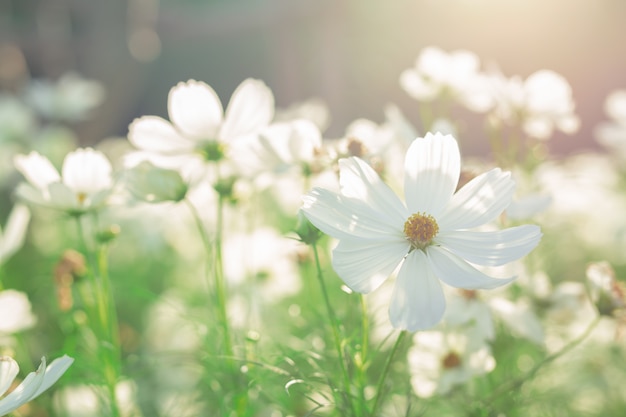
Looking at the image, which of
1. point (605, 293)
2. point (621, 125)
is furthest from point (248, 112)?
point (621, 125)

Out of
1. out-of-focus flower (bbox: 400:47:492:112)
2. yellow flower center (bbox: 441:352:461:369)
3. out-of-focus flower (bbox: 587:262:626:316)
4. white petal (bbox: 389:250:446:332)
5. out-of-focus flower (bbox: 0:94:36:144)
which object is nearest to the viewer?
white petal (bbox: 389:250:446:332)

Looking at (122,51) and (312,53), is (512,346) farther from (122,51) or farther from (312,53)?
(312,53)

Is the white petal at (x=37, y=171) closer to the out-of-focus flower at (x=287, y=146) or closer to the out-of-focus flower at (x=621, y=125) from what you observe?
the out-of-focus flower at (x=287, y=146)

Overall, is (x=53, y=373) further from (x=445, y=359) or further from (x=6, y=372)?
(x=445, y=359)

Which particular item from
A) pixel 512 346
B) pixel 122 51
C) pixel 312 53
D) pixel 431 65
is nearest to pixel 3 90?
pixel 122 51

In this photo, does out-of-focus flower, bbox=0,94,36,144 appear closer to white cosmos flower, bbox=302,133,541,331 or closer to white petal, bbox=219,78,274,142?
white petal, bbox=219,78,274,142

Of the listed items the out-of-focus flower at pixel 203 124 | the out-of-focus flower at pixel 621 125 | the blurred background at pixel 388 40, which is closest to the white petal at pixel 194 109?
the out-of-focus flower at pixel 203 124

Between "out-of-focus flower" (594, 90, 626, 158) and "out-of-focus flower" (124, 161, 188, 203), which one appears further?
"out-of-focus flower" (594, 90, 626, 158)

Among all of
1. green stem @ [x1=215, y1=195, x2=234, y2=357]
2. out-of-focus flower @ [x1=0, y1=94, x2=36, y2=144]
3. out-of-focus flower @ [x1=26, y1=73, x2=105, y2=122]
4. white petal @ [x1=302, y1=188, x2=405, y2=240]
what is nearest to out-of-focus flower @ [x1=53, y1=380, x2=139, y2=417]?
green stem @ [x1=215, y1=195, x2=234, y2=357]
